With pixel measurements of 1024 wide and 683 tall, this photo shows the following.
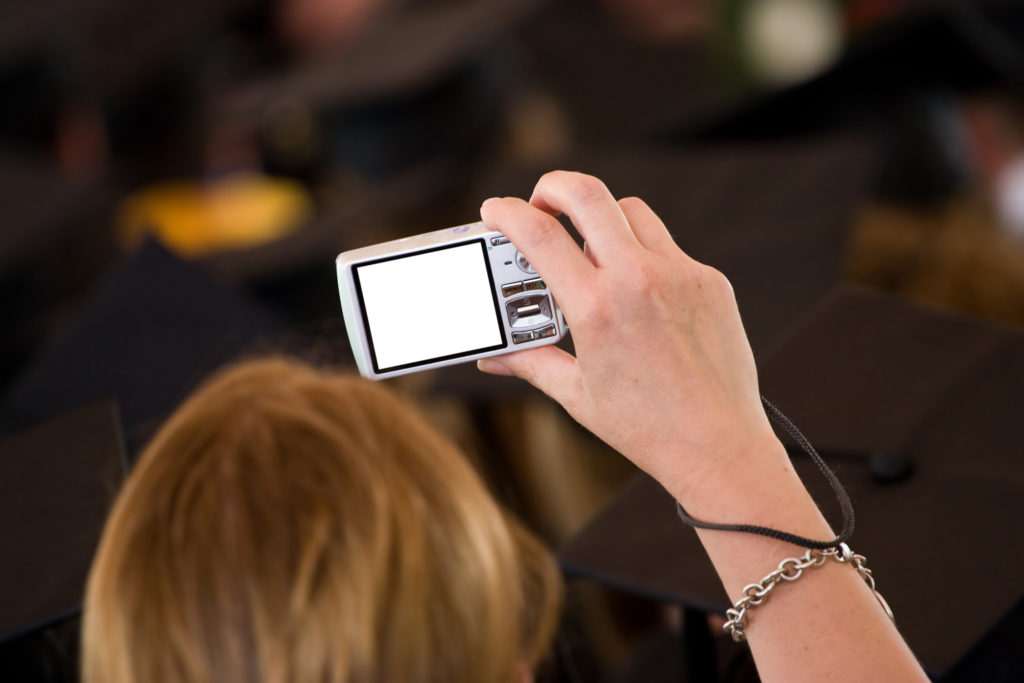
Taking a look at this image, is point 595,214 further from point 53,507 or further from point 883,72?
point 883,72

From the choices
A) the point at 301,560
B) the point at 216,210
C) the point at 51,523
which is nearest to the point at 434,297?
the point at 301,560

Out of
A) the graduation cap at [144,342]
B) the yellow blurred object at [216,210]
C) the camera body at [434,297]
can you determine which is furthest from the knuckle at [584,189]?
the yellow blurred object at [216,210]

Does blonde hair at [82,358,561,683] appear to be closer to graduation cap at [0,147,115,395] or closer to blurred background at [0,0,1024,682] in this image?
blurred background at [0,0,1024,682]

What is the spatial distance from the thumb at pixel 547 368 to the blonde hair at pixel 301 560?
0.10m

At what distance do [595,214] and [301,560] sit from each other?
0.29 metres

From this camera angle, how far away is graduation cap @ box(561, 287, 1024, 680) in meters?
0.87

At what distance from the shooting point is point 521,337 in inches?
29.5

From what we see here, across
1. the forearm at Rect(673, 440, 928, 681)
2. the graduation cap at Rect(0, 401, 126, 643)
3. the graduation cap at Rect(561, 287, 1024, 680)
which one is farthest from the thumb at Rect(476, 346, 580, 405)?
the graduation cap at Rect(0, 401, 126, 643)

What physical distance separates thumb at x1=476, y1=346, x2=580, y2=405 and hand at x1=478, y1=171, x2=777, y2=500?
0.01 meters

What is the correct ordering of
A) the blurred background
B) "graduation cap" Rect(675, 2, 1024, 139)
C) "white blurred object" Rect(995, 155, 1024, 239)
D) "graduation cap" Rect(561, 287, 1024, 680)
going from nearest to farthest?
"graduation cap" Rect(561, 287, 1024, 680) → the blurred background → "white blurred object" Rect(995, 155, 1024, 239) → "graduation cap" Rect(675, 2, 1024, 139)

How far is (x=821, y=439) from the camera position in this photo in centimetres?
100

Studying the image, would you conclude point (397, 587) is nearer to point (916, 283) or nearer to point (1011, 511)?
point (1011, 511)

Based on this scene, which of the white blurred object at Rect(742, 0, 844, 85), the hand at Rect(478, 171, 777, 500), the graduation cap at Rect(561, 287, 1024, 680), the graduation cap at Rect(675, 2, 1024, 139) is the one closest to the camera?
the hand at Rect(478, 171, 777, 500)

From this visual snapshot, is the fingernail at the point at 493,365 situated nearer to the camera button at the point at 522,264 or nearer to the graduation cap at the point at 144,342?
the camera button at the point at 522,264
